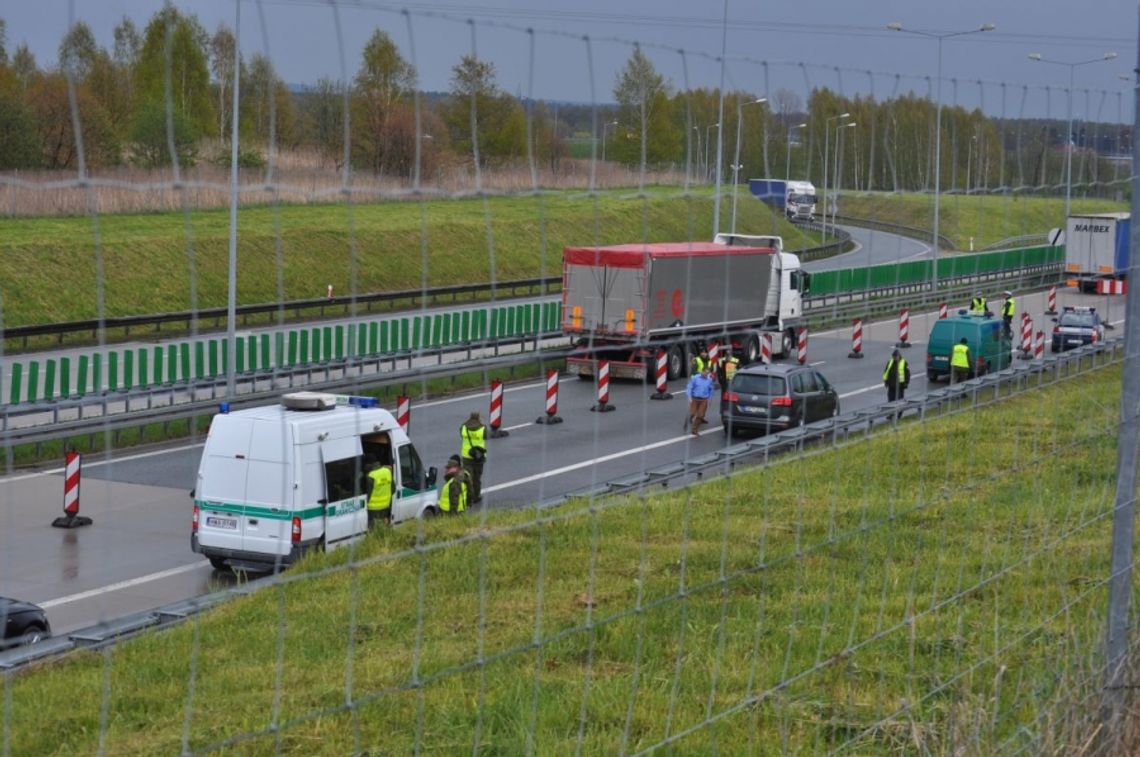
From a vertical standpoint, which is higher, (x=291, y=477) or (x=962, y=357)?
(x=291, y=477)

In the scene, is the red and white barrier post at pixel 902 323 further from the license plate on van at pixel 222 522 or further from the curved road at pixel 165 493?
the license plate on van at pixel 222 522

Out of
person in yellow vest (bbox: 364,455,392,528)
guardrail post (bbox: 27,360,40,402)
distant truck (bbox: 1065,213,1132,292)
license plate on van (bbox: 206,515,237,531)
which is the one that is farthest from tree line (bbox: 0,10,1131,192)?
license plate on van (bbox: 206,515,237,531)

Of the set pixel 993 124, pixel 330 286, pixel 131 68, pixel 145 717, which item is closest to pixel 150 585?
pixel 145 717

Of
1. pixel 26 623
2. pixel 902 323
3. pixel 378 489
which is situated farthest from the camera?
pixel 902 323

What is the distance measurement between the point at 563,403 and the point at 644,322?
394 cm

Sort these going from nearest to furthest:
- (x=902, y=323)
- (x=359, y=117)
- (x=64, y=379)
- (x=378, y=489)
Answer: (x=359, y=117) < (x=64, y=379) < (x=378, y=489) < (x=902, y=323)

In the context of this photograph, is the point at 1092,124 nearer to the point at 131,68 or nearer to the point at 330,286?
the point at 330,286

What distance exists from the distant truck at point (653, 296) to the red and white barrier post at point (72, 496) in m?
2.05

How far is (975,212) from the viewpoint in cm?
963

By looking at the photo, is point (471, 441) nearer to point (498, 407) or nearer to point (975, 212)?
point (498, 407)

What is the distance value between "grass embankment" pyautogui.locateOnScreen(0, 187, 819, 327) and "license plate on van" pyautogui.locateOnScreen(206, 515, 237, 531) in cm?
599

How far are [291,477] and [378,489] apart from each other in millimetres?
6502

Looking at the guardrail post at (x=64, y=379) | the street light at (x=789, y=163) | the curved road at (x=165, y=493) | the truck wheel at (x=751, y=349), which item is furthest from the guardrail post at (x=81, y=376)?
the truck wheel at (x=751, y=349)

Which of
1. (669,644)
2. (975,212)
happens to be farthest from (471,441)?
(669,644)
